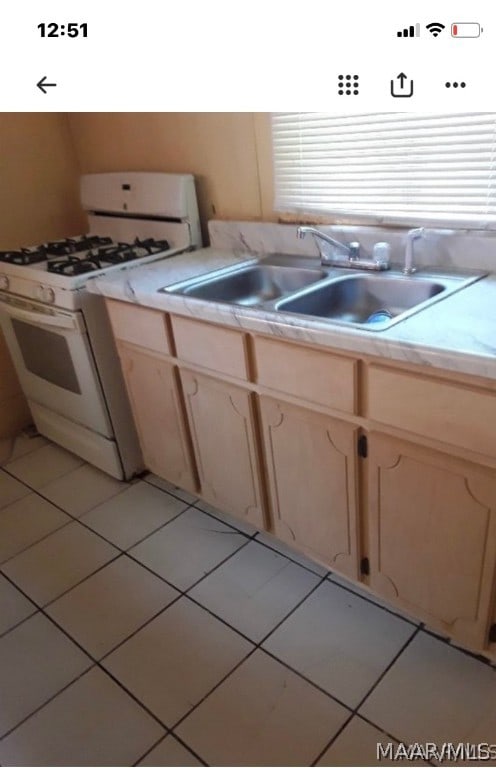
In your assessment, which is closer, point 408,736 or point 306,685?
point 408,736

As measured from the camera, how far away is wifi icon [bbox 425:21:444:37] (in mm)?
1337

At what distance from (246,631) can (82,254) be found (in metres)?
1.68

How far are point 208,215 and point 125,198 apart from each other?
1.41ft

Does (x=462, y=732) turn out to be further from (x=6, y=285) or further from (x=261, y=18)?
(x=6, y=285)

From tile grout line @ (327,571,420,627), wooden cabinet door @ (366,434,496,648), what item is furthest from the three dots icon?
tile grout line @ (327,571,420,627)

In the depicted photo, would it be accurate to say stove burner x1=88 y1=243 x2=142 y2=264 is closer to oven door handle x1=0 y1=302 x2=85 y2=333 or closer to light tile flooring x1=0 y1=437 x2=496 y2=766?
oven door handle x1=0 y1=302 x2=85 y2=333

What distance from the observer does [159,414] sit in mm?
1999

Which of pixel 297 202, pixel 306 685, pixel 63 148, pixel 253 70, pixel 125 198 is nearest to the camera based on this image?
pixel 306 685

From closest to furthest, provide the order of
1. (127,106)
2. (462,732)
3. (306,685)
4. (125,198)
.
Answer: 1. (462,732)
2. (306,685)
3. (127,106)
4. (125,198)

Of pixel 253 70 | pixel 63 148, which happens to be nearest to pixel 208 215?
pixel 253 70

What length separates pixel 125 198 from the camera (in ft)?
7.97

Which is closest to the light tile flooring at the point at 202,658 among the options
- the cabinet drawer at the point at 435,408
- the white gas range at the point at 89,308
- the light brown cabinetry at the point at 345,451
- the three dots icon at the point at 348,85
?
the light brown cabinetry at the point at 345,451

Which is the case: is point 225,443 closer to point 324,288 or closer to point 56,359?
point 324,288

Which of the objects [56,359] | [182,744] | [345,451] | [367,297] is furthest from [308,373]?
[56,359]
